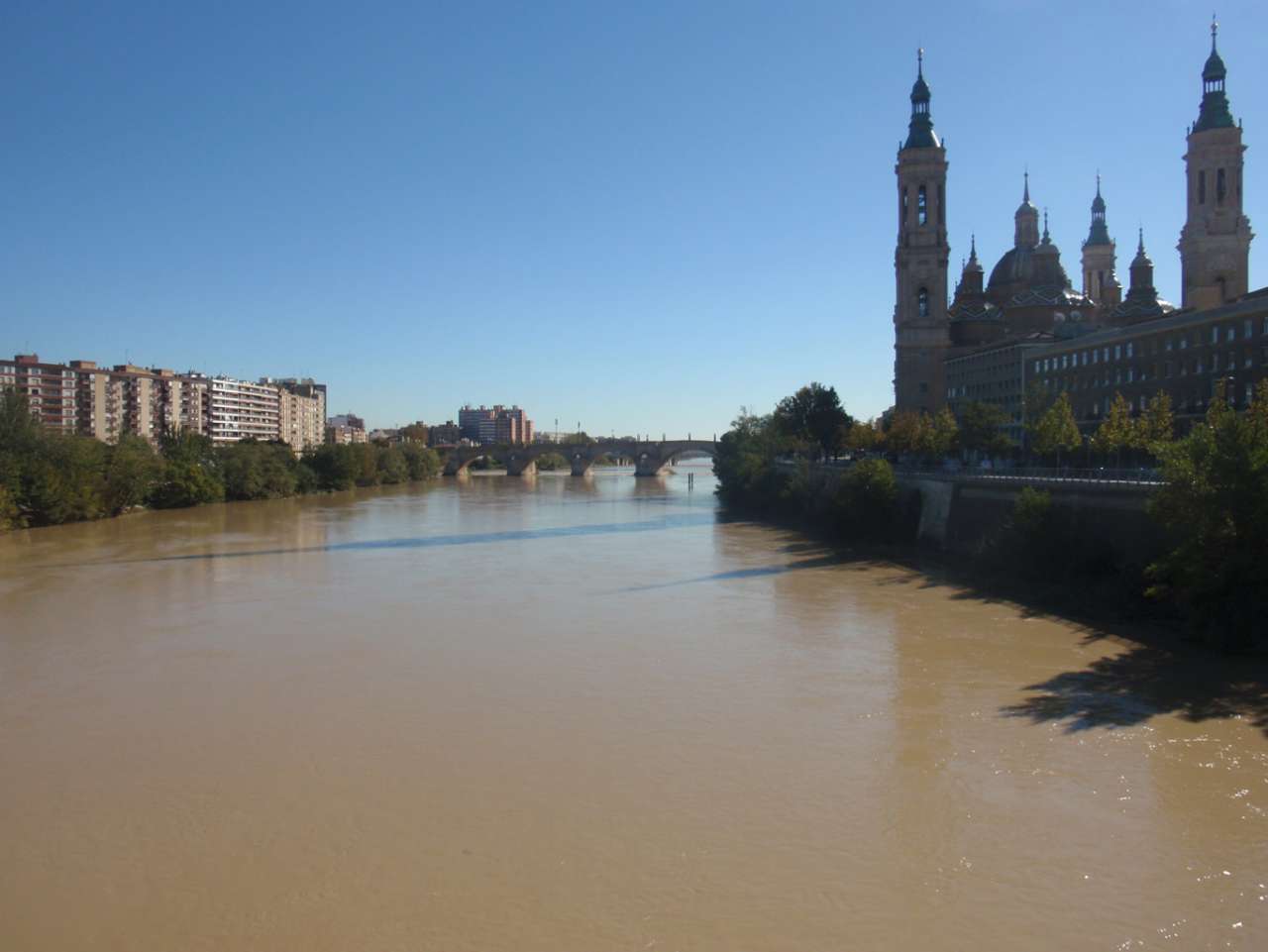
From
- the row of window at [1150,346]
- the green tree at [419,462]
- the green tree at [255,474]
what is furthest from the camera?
the green tree at [419,462]

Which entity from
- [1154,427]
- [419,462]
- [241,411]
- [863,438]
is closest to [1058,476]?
[1154,427]

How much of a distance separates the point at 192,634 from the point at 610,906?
10.7 metres

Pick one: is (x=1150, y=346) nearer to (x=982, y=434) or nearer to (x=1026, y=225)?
(x=982, y=434)

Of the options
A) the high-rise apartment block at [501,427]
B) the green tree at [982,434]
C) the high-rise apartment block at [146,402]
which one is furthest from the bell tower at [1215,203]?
the high-rise apartment block at [501,427]

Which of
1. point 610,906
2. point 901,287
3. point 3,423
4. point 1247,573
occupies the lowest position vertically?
point 610,906

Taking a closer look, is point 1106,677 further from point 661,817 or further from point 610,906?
point 610,906

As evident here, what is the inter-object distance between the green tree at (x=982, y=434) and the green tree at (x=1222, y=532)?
19831 mm

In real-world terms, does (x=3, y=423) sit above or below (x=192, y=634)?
above

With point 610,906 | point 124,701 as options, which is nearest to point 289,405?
point 124,701

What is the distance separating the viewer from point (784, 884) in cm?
724

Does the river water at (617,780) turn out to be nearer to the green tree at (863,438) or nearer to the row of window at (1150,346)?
the row of window at (1150,346)

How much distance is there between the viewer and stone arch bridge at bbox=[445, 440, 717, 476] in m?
81.1

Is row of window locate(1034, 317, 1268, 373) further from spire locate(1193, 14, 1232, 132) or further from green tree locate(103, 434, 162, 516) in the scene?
green tree locate(103, 434, 162, 516)

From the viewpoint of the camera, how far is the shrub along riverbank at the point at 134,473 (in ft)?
106
